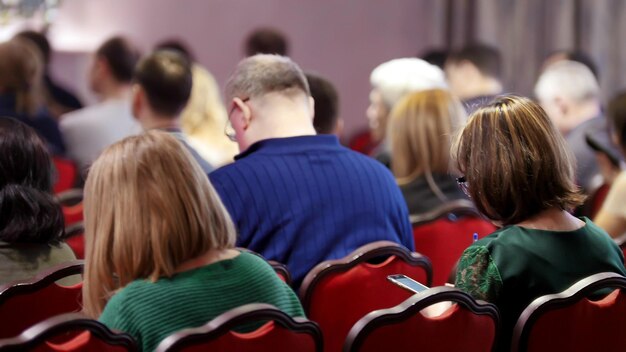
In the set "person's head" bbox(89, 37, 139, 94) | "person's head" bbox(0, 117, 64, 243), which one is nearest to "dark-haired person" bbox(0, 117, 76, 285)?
"person's head" bbox(0, 117, 64, 243)

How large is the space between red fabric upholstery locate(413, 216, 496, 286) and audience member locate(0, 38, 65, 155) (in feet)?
9.87

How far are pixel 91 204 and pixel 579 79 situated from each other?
15.6 ft

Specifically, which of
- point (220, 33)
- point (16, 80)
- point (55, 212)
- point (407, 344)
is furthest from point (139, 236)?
point (220, 33)

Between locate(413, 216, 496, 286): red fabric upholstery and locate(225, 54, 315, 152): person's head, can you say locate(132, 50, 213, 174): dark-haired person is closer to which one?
locate(225, 54, 315, 152): person's head

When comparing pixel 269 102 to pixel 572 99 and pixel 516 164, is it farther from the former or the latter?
pixel 572 99

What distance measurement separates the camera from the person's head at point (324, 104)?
4.50m

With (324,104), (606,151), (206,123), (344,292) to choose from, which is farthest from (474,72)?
(344,292)

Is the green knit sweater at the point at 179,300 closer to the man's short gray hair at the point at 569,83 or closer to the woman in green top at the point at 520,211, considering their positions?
the woman in green top at the point at 520,211

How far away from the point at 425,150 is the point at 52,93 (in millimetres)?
4463

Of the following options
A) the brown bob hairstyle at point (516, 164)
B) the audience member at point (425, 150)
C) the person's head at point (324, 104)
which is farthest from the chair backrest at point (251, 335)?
the audience member at point (425, 150)

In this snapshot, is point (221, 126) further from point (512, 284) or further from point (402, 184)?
point (512, 284)

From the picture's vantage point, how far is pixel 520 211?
9.41 feet

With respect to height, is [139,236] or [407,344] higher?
[139,236]

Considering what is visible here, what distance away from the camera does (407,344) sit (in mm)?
2539
